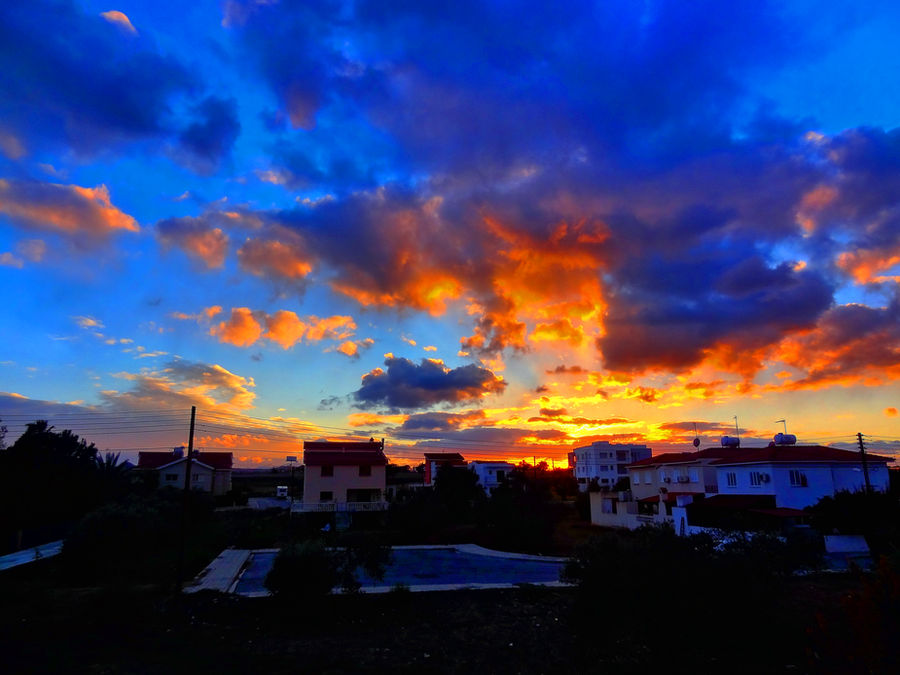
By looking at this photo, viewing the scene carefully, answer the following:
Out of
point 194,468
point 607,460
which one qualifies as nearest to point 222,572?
point 194,468

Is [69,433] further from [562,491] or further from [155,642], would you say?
[562,491]

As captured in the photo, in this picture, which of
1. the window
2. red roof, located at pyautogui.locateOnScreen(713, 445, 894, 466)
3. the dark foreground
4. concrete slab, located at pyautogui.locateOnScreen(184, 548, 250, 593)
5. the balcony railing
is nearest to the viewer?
the dark foreground

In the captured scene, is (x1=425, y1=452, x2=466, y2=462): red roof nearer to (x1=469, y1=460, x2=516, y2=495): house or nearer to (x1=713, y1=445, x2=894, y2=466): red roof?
(x1=469, y1=460, x2=516, y2=495): house

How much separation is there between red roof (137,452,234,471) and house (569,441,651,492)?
193 feet

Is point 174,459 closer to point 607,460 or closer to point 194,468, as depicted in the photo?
point 194,468

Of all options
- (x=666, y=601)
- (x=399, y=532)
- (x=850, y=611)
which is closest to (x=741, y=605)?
(x=666, y=601)

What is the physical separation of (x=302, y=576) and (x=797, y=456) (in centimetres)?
3329

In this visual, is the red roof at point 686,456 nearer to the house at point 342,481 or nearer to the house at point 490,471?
the house at point 342,481

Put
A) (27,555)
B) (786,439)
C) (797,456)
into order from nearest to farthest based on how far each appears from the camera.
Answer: (27,555), (797,456), (786,439)

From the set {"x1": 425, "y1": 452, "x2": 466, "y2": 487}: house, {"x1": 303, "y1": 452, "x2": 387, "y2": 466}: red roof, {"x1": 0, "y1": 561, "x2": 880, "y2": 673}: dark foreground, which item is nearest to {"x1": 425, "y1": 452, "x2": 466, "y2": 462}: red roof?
{"x1": 425, "y1": 452, "x2": 466, "y2": 487}: house

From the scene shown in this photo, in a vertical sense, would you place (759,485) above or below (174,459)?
below

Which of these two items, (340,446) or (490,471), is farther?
(490,471)

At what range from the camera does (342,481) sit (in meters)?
51.1

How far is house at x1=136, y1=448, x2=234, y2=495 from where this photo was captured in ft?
210
